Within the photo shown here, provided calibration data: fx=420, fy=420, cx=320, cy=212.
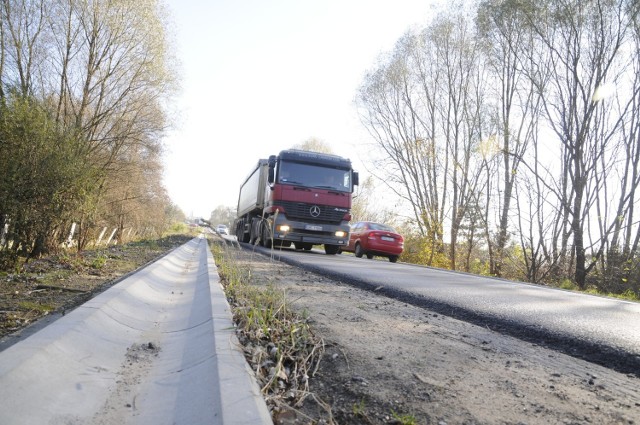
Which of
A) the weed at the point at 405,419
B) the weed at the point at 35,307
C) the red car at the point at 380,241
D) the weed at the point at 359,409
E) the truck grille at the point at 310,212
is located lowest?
the weed at the point at 35,307

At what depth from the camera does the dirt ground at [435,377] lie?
5.62 ft

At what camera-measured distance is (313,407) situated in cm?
175

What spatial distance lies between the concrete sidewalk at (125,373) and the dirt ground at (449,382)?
32 centimetres

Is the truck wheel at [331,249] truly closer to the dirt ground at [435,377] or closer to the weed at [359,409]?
the dirt ground at [435,377]

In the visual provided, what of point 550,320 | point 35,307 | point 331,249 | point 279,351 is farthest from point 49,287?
point 331,249

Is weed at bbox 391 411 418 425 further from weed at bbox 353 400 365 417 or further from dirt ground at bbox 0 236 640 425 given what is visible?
weed at bbox 353 400 365 417

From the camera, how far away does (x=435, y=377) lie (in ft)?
6.95

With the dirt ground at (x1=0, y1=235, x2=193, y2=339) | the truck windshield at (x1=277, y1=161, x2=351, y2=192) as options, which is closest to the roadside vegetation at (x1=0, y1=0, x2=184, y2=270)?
the dirt ground at (x1=0, y1=235, x2=193, y2=339)

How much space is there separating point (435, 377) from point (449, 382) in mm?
81

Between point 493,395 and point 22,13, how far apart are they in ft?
58.5

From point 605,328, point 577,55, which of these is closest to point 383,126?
point 577,55

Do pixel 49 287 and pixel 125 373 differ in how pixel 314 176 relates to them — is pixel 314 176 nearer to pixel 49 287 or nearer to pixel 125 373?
pixel 49 287

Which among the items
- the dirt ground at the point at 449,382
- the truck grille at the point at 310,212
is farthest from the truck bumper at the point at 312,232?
the dirt ground at the point at 449,382

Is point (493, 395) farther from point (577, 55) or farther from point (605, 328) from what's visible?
point (577, 55)
